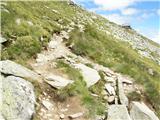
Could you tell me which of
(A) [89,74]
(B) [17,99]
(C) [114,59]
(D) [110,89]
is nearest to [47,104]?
(B) [17,99]

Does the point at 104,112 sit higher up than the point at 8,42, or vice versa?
the point at 8,42

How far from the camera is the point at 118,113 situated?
17094 mm

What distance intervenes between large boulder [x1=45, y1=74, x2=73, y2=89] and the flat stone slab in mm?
2542

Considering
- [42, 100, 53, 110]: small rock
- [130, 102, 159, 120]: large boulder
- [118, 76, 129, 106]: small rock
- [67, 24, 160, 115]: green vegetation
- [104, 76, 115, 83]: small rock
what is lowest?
[42, 100, 53, 110]: small rock

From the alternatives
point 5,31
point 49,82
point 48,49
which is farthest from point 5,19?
point 49,82

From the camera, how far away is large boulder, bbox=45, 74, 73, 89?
18031 mm

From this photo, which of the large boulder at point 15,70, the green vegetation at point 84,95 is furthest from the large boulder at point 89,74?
the large boulder at point 15,70

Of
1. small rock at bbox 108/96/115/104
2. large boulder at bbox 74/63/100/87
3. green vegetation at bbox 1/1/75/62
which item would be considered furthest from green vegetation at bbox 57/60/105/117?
green vegetation at bbox 1/1/75/62

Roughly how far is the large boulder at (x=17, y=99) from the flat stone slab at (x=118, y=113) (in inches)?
148

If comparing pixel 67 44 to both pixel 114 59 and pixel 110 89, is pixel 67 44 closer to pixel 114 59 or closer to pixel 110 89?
pixel 114 59

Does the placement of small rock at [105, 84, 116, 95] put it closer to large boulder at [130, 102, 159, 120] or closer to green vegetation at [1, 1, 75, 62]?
large boulder at [130, 102, 159, 120]

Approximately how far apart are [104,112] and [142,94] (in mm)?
4174

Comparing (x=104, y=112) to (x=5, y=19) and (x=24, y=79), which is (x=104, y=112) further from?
(x=5, y=19)

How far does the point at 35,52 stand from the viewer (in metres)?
21.3
